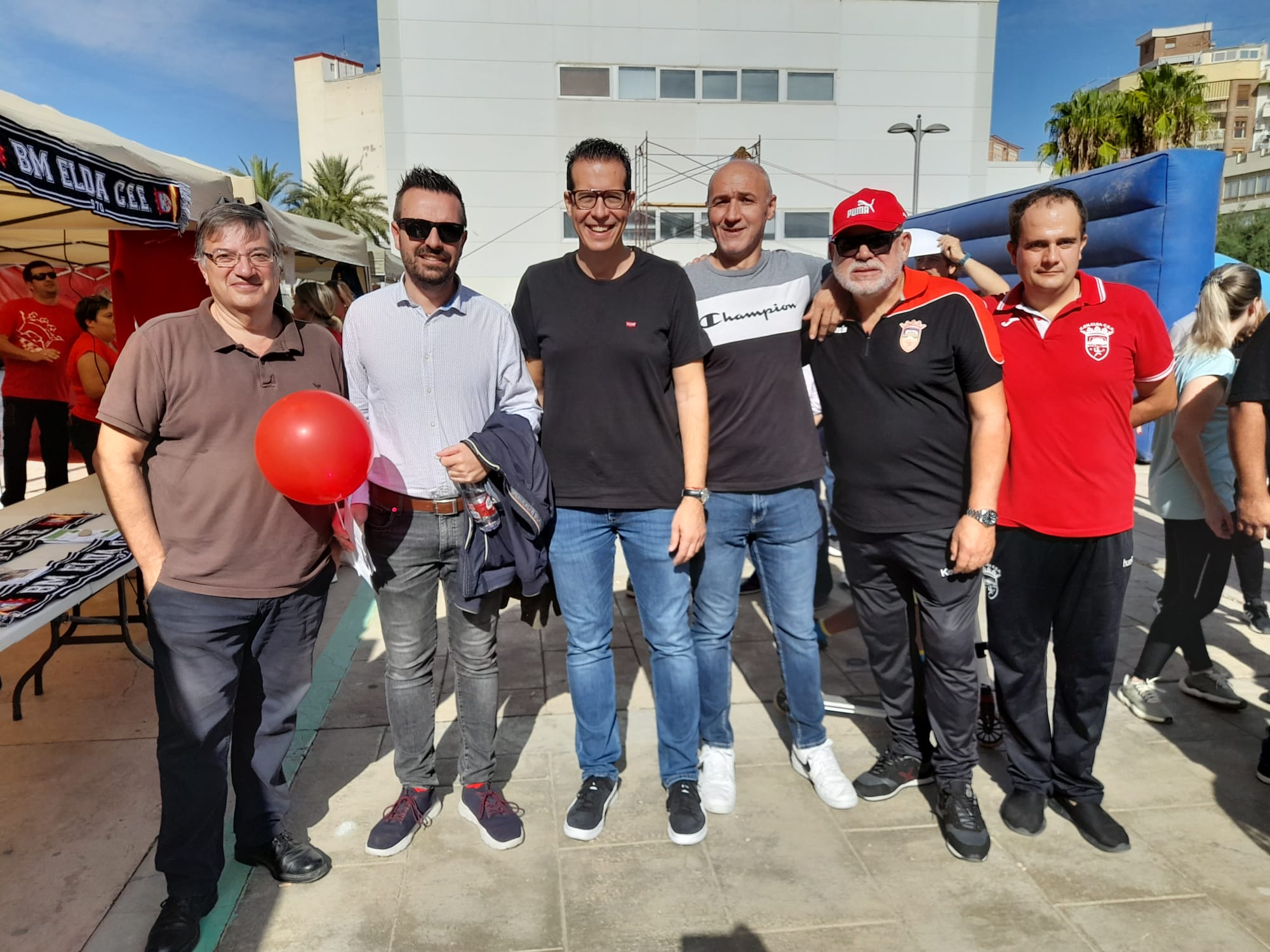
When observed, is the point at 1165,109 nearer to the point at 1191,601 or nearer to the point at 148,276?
the point at 1191,601

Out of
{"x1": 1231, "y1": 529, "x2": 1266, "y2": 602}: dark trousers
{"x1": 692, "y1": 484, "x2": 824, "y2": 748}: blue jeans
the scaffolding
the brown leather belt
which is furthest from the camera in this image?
the scaffolding

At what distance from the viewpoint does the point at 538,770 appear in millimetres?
3053

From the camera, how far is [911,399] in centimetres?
251

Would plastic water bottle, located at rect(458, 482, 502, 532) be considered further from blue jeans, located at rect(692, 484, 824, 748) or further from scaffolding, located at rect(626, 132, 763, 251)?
scaffolding, located at rect(626, 132, 763, 251)

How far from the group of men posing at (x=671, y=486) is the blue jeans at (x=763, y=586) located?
0.01 m

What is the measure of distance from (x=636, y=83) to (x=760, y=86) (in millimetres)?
3733

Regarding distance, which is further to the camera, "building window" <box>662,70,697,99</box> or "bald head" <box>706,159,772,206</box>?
"building window" <box>662,70,697,99</box>

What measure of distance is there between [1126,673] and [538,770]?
2.86m

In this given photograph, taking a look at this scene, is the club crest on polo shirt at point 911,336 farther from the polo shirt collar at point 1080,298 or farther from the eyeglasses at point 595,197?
the eyeglasses at point 595,197

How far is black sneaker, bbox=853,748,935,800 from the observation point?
2.81m

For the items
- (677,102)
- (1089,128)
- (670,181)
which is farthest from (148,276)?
(1089,128)

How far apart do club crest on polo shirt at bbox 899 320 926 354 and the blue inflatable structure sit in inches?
224

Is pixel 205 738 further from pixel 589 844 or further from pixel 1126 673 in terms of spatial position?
pixel 1126 673

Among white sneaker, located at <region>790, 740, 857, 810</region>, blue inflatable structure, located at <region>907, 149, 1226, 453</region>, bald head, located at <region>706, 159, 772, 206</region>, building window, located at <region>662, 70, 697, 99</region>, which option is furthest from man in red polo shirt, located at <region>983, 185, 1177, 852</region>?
building window, located at <region>662, 70, 697, 99</region>
